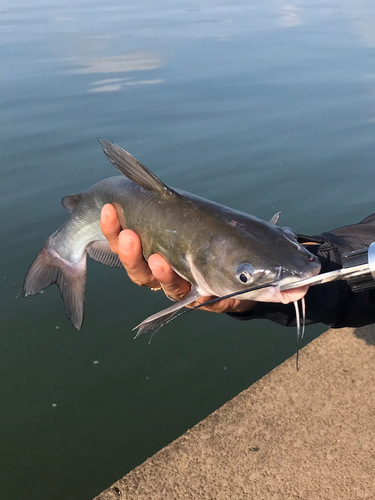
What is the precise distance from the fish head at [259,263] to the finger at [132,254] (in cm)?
38

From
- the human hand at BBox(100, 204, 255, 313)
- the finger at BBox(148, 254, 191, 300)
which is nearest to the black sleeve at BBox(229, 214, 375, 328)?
the human hand at BBox(100, 204, 255, 313)

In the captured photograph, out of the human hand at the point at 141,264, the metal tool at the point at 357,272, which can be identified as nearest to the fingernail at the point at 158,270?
the human hand at the point at 141,264

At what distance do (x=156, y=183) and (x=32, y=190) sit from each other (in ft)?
11.9

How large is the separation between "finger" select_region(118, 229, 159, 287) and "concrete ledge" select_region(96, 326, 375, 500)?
726 millimetres

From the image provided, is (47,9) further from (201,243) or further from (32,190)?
(201,243)

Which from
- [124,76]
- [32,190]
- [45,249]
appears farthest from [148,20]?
[45,249]

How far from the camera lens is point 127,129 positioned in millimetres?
6656

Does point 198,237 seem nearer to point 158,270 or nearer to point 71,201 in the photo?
point 158,270

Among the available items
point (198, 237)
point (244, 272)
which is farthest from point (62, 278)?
point (244, 272)

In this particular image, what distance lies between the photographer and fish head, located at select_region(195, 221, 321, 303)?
1577 millimetres

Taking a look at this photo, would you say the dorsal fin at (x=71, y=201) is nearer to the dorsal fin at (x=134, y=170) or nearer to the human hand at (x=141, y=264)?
the human hand at (x=141, y=264)

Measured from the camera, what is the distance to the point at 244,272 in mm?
1657

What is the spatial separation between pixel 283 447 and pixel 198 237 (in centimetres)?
99

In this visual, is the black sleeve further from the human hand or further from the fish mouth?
the fish mouth
